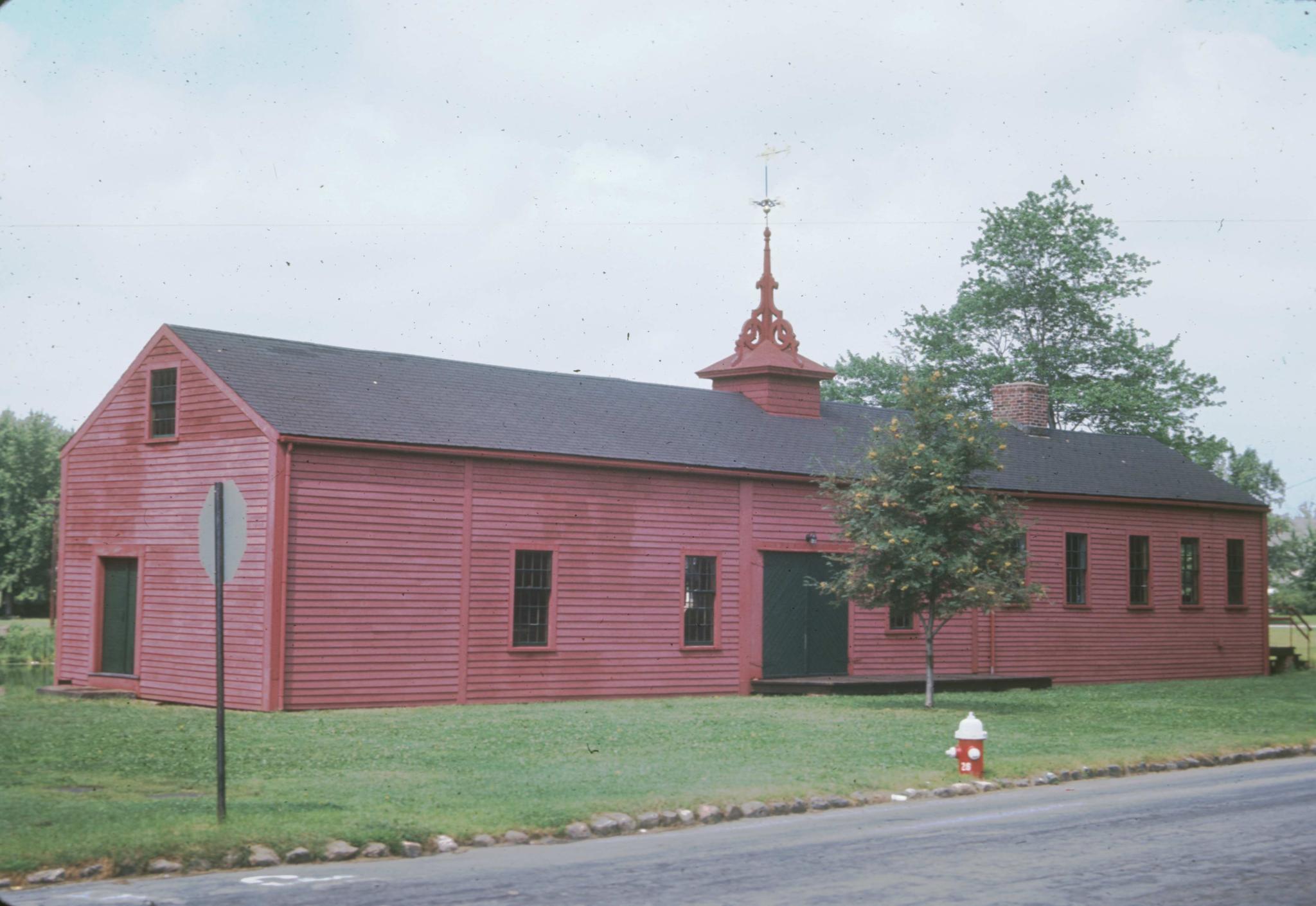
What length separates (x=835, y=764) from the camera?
1577 cm

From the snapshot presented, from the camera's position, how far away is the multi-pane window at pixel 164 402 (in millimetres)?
24734

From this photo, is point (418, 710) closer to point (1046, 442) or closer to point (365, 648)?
point (365, 648)

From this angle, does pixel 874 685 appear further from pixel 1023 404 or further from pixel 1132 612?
pixel 1023 404

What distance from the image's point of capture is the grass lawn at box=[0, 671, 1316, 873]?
11.3m

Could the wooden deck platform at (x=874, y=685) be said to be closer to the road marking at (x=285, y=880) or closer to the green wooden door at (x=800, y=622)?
the green wooden door at (x=800, y=622)

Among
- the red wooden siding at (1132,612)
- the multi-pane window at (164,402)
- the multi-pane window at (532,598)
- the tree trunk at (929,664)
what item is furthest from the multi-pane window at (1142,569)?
the multi-pane window at (164,402)

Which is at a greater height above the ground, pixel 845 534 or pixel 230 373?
pixel 230 373

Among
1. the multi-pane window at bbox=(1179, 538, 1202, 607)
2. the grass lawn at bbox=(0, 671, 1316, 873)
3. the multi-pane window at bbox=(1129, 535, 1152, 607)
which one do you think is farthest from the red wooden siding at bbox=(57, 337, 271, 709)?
the multi-pane window at bbox=(1179, 538, 1202, 607)

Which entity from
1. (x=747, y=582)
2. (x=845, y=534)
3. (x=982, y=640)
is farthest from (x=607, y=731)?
(x=982, y=640)

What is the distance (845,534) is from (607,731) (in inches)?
258

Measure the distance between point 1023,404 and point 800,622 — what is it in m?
13.2

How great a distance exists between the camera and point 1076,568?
33938 millimetres

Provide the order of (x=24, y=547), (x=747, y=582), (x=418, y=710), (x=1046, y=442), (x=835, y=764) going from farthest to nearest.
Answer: (x=24, y=547) < (x=1046, y=442) < (x=747, y=582) < (x=418, y=710) < (x=835, y=764)

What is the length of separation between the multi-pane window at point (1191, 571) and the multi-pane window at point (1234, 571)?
4.30ft
